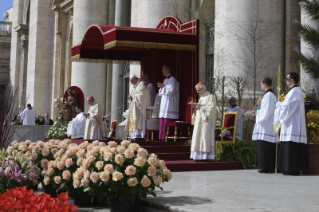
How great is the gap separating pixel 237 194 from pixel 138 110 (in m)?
8.09

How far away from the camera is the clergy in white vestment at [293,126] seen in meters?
10.5

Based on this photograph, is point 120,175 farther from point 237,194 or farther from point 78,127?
point 78,127

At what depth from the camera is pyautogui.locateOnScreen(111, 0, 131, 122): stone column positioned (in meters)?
24.2

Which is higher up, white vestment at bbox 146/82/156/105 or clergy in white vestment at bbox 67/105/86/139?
white vestment at bbox 146/82/156/105

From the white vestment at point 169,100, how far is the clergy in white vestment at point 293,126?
4.69 meters

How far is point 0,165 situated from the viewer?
7672 millimetres

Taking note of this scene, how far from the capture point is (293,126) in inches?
412

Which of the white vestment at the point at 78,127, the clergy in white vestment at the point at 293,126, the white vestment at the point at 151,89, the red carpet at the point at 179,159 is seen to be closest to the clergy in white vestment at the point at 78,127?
the white vestment at the point at 78,127

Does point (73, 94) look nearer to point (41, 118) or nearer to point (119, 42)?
point (119, 42)

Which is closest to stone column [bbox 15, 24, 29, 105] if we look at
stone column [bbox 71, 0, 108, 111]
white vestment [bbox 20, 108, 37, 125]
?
white vestment [bbox 20, 108, 37, 125]

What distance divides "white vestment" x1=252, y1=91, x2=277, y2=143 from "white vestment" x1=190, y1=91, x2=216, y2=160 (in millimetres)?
1292

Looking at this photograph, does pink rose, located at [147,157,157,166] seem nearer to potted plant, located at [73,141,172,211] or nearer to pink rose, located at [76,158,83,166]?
potted plant, located at [73,141,172,211]

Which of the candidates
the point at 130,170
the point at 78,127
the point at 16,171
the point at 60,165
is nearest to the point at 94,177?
the point at 130,170

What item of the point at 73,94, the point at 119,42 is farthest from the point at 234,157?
the point at 73,94
